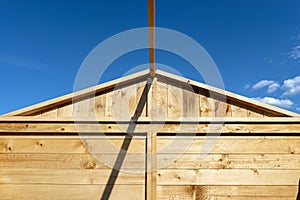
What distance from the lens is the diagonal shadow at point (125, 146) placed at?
260 cm

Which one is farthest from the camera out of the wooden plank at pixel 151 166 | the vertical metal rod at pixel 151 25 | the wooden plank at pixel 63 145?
the wooden plank at pixel 63 145

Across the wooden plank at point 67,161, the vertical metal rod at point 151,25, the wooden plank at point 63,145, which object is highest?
the vertical metal rod at point 151,25

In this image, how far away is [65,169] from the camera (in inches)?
104

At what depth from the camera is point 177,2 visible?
90.8 inches

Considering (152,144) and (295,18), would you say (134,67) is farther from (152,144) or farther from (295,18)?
(295,18)

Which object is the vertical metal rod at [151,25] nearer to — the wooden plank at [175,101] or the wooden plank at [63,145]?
the wooden plank at [175,101]

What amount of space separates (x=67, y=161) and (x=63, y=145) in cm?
16

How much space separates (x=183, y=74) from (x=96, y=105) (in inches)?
36.1

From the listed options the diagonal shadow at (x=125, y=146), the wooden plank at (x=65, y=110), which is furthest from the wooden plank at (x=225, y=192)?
the wooden plank at (x=65, y=110)

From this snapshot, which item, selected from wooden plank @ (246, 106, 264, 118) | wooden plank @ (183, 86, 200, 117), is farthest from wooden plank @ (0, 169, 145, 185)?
wooden plank @ (246, 106, 264, 118)

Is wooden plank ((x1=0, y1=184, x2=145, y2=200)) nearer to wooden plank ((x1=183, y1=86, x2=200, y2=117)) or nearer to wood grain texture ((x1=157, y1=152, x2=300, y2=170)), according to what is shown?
wood grain texture ((x1=157, y1=152, x2=300, y2=170))

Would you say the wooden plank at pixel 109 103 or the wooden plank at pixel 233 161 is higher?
the wooden plank at pixel 109 103

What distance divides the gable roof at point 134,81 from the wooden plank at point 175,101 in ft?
0.27

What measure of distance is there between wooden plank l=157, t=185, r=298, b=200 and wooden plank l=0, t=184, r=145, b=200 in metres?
0.26
